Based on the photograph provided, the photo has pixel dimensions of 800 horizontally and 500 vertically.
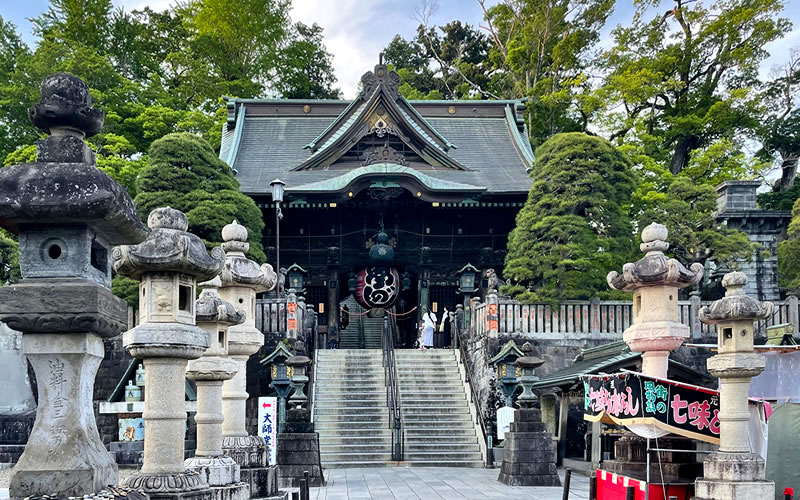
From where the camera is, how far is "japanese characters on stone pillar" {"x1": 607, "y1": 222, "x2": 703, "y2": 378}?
1355 cm

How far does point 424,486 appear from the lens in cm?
1778

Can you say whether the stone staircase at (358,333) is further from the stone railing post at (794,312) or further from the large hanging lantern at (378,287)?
the stone railing post at (794,312)

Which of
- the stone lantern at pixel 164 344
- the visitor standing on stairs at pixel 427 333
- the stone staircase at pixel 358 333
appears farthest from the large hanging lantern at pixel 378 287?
the stone lantern at pixel 164 344

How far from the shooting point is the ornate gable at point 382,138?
3178 cm

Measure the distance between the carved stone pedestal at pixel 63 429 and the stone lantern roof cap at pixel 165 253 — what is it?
211 centimetres

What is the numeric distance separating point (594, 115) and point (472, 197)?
1329cm

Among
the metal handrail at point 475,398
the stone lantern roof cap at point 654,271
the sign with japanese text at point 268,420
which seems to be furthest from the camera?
the metal handrail at point 475,398

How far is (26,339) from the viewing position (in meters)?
7.27

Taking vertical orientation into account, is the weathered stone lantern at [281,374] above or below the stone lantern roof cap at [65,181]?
below

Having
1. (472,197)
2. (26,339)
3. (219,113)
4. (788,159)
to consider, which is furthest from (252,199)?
(788,159)

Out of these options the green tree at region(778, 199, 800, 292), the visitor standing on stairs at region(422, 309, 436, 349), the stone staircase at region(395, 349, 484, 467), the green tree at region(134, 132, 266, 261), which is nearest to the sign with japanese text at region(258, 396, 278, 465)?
the stone staircase at region(395, 349, 484, 467)

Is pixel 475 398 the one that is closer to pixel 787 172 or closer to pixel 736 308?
pixel 736 308

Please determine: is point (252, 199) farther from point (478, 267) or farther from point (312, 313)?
point (478, 267)

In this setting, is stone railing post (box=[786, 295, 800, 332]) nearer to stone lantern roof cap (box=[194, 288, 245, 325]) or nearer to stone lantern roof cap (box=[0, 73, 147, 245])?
stone lantern roof cap (box=[194, 288, 245, 325])
